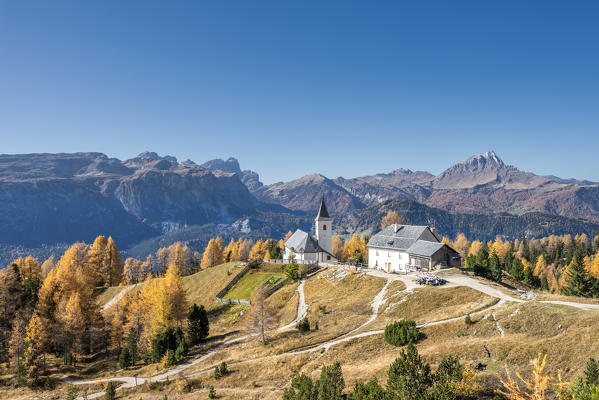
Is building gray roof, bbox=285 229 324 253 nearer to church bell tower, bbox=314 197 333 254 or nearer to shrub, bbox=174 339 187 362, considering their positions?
church bell tower, bbox=314 197 333 254

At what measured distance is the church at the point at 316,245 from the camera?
96.4 m

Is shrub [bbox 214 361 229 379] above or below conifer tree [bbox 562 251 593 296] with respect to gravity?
below

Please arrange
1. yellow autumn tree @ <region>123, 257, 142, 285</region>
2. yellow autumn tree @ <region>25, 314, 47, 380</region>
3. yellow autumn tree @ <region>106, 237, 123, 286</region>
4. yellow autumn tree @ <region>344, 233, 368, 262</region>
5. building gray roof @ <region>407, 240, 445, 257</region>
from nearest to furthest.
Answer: yellow autumn tree @ <region>25, 314, 47, 380</region>, building gray roof @ <region>407, 240, 445, 257</region>, yellow autumn tree @ <region>106, 237, 123, 286</region>, yellow autumn tree @ <region>123, 257, 142, 285</region>, yellow autumn tree @ <region>344, 233, 368, 262</region>

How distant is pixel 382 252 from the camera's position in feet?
266

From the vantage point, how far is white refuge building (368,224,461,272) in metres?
68.5

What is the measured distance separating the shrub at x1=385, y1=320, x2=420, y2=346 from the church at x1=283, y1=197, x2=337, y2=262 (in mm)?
56695

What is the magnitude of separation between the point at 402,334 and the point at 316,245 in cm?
6225

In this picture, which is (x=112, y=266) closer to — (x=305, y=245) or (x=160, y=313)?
(x=160, y=313)

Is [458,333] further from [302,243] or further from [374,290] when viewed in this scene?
[302,243]

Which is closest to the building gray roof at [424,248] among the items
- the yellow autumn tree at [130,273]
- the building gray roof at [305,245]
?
the building gray roof at [305,245]

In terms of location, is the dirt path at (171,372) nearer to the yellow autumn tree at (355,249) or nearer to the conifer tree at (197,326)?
the conifer tree at (197,326)

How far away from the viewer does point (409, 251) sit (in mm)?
72750

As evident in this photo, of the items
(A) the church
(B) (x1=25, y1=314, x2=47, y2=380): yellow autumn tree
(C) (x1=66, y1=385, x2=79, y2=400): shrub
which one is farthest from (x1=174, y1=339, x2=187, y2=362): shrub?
(A) the church

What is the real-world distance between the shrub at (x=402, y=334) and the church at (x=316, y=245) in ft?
186
